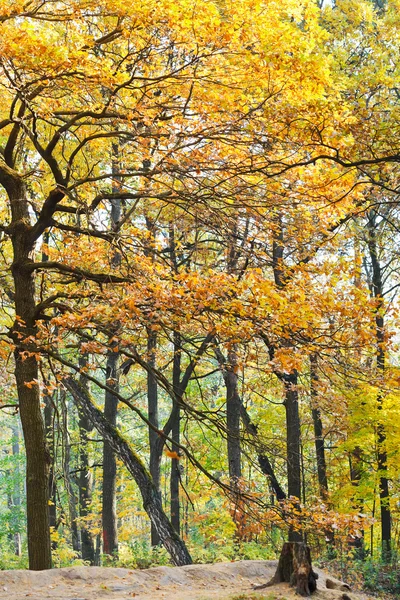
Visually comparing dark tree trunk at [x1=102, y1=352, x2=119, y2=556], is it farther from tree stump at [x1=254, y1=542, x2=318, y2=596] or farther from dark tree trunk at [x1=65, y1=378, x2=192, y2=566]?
tree stump at [x1=254, y1=542, x2=318, y2=596]

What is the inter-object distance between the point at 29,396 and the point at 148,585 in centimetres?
337

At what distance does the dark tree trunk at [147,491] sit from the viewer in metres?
9.38

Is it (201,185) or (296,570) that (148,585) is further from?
(201,185)

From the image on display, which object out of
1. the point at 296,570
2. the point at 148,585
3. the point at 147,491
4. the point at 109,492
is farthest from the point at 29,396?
the point at 109,492

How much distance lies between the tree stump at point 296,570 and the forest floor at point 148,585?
0.11 m

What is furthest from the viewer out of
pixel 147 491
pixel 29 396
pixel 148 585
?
pixel 147 491

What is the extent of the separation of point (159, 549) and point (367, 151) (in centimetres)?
913

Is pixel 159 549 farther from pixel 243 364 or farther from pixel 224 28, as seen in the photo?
pixel 224 28

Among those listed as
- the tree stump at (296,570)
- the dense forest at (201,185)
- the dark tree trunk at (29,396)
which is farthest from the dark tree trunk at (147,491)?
the tree stump at (296,570)

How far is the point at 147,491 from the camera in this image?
9.39 meters

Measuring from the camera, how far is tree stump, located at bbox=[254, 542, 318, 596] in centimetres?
641

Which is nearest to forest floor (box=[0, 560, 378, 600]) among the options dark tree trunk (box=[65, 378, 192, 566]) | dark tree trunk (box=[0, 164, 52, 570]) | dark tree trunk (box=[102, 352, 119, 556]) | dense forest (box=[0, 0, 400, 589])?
dense forest (box=[0, 0, 400, 589])

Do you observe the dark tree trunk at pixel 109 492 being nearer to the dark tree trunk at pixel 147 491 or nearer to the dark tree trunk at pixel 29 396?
the dark tree trunk at pixel 147 491

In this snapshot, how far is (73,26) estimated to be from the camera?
773cm
